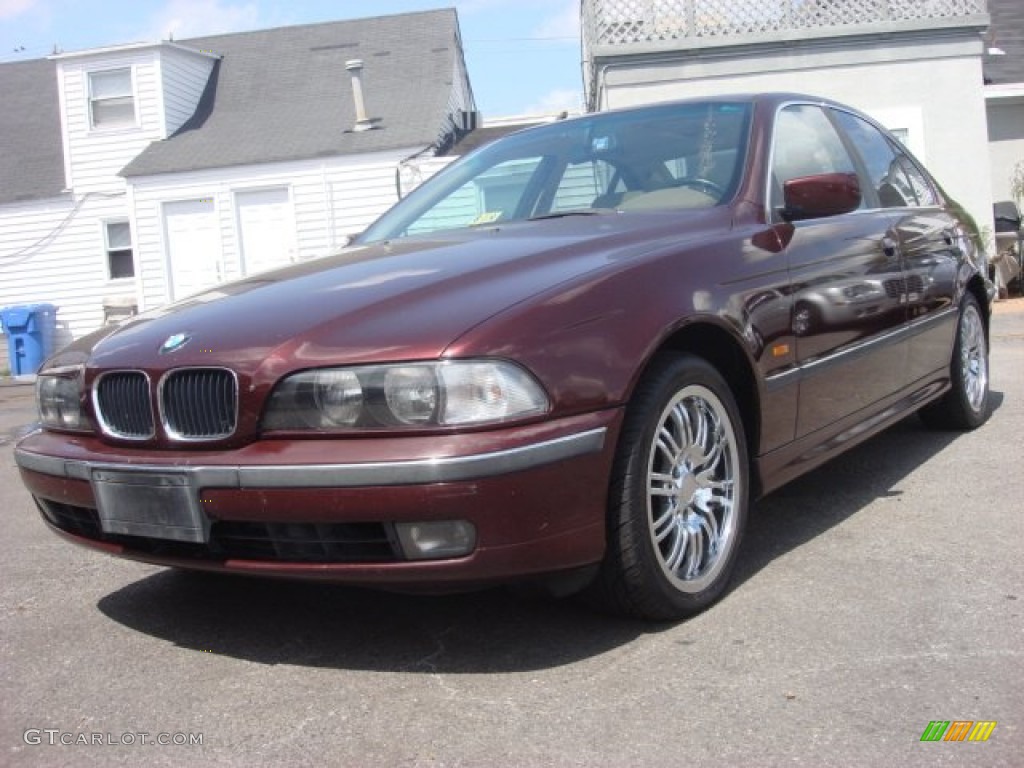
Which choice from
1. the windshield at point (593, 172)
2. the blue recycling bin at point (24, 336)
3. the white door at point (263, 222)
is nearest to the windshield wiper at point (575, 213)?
the windshield at point (593, 172)

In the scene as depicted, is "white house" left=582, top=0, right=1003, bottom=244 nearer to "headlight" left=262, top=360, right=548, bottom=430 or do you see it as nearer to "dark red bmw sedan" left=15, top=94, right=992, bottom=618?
"dark red bmw sedan" left=15, top=94, right=992, bottom=618

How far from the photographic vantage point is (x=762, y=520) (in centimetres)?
418

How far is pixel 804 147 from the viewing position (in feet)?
13.6

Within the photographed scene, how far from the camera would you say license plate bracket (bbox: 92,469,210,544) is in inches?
106

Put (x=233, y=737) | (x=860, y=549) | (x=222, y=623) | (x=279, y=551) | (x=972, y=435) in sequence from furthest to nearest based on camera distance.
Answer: (x=972, y=435), (x=860, y=549), (x=222, y=623), (x=279, y=551), (x=233, y=737)

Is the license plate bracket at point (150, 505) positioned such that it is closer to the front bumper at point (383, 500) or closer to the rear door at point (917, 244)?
the front bumper at point (383, 500)

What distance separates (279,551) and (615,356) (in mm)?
995

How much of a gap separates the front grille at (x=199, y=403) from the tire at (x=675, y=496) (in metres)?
1.01

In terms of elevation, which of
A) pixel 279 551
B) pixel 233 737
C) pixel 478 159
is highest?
pixel 478 159

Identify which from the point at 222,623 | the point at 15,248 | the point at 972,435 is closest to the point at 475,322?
the point at 222,623

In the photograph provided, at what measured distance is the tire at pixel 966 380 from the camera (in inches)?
208

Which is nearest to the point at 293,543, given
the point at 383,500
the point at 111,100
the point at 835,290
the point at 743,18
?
the point at 383,500

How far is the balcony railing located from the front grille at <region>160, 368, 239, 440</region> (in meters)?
10.9

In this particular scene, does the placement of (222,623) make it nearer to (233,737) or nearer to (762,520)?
(233,737)
